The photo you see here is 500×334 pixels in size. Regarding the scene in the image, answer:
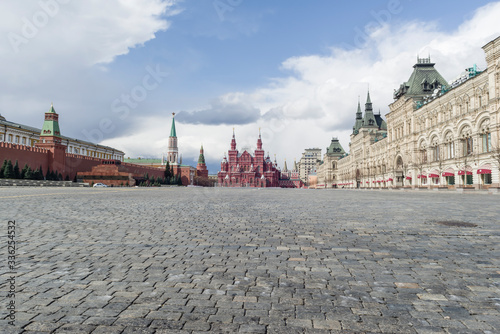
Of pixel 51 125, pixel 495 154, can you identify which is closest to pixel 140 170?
pixel 51 125

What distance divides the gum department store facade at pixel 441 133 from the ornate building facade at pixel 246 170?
53122 mm

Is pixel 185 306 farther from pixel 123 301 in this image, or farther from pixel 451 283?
pixel 451 283

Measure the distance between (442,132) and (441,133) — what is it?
33cm

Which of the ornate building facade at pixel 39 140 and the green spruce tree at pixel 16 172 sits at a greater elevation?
the ornate building facade at pixel 39 140

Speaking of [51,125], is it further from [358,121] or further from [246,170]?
[358,121]

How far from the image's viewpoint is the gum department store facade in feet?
113

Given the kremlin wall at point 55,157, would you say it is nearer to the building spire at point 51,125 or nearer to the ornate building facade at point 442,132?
the building spire at point 51,125

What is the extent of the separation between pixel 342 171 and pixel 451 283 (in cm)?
11299

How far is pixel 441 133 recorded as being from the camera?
4522 centimetres

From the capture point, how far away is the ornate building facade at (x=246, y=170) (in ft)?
412

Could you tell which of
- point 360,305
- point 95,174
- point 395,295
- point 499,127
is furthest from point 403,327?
point 95,174

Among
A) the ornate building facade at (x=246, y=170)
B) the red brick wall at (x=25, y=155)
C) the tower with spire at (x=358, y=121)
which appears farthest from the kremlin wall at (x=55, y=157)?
the tower with spire at (x=358, y=121)

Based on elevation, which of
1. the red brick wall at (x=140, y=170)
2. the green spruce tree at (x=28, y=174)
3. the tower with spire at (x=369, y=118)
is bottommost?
the green spruce tree at (x=28, y=174)

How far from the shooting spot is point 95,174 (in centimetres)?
6675
